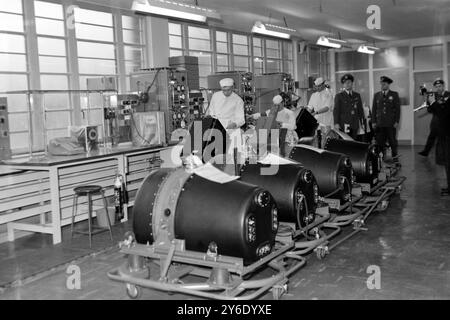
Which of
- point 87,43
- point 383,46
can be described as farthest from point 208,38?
point 383,46

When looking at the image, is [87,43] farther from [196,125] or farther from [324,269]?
[324,269]

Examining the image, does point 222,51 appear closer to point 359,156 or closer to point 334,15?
point 334,15

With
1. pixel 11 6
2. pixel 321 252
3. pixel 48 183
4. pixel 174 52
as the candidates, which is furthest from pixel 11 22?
pixel 321 252

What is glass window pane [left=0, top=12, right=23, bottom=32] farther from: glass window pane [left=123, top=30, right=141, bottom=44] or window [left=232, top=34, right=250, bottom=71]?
window [left=232, top=34, right=250, bottom=71]

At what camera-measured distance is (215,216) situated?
318 centimetres

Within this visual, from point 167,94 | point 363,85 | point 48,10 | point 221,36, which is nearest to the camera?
point 48,10

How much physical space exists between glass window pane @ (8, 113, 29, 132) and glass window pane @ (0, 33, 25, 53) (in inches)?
31.4

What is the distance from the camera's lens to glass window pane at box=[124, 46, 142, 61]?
8.17 metres

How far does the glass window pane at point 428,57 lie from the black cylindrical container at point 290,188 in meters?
10.8

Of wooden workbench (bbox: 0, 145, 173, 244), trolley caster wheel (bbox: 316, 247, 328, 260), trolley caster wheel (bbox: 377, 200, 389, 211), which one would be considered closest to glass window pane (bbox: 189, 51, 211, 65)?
wooden workbench (bbox: 0, 145, 173, 244)

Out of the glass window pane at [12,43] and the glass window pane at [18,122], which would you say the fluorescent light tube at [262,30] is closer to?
the glass window pane at [12,43]

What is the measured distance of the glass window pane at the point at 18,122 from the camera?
6387 millimetres

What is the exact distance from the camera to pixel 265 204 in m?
3.30

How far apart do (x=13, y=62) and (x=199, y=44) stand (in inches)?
169
